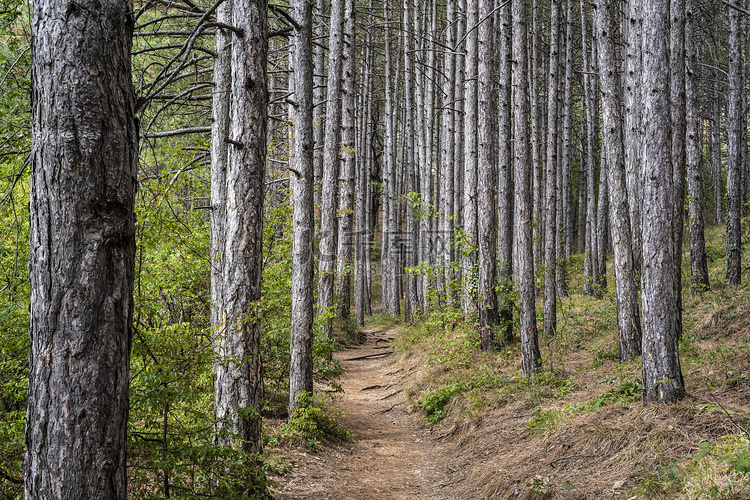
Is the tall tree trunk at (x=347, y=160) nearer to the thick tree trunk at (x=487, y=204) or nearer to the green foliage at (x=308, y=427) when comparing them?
the thick tree trunk at (x=487, y=204)

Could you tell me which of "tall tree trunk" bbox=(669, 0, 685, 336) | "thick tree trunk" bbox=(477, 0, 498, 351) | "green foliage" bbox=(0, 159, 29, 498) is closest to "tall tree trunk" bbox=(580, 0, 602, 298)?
Answer: "tall tree trunk" bbox=(669, 0, 685, 336)

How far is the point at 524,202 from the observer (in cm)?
783

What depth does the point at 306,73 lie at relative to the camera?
724 centimetres

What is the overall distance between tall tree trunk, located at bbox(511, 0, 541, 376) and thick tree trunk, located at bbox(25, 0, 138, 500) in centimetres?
653

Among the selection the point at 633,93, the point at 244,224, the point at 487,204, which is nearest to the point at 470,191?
the point at 487,204

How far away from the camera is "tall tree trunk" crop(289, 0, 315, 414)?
7.14 m

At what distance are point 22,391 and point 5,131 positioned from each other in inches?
73.8

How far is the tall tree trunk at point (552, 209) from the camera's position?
1116 centimetres

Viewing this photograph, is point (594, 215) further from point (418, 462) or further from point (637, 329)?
point (418, 462)

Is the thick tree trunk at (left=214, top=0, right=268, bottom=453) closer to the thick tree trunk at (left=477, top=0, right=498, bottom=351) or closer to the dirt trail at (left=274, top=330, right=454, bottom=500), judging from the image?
the dirt trail at (left=274, top=330, right=454, bottom=500)

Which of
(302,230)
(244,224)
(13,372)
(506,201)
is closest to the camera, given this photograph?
(13,372)

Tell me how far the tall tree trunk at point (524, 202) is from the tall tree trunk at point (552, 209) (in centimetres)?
320

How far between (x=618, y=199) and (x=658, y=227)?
349cm

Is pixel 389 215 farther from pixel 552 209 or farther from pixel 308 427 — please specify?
pixel 308 427
